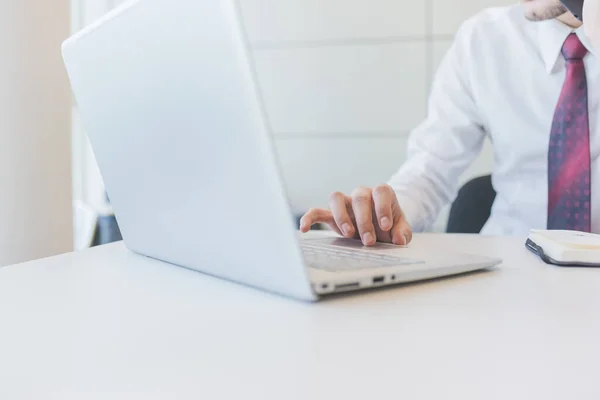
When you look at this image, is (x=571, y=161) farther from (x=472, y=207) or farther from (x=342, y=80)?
(x=342, y=80)

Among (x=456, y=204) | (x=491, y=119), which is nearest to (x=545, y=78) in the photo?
(x=491, y=119)

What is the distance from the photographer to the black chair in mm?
1438

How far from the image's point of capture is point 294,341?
1.27ft

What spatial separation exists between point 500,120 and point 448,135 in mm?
140

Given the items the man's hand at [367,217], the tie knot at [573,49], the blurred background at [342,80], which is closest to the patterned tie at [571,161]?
the tie knot at [573,49]

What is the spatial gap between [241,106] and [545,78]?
3.75 feet

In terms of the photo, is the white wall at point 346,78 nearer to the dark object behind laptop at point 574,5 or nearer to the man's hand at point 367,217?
the dark object behind laptop at point 574,5

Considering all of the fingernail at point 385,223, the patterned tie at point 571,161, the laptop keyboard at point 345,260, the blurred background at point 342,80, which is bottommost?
the laptop keyboard at point 345,260

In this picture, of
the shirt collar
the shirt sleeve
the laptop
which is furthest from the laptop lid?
the shirt collar

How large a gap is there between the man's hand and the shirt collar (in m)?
0.66

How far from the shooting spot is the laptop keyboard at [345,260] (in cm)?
57

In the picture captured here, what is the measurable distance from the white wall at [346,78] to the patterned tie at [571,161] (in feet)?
3.56

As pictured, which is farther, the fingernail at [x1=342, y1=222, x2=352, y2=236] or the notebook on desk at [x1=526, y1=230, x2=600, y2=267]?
the fingernail at [x1=342, y1=222, x2=352, y2=236]

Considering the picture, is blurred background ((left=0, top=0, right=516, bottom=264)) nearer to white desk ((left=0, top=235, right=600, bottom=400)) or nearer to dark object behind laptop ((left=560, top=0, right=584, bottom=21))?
dark object behind laptop ((left=560, top=0, right=584, bottom=21))
